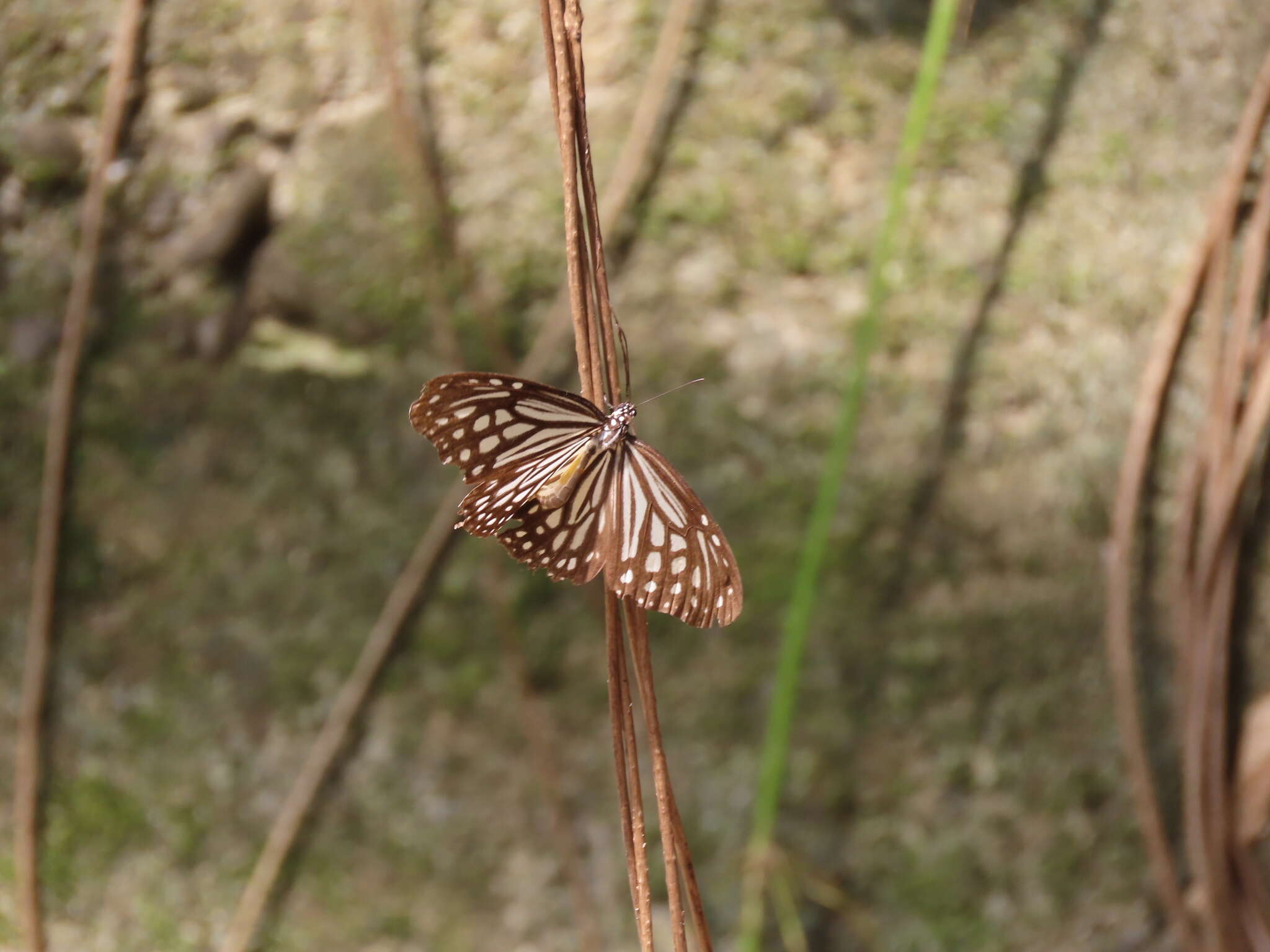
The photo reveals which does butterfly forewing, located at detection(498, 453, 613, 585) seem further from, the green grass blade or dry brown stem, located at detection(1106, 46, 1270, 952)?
dry brown stem, located at detection(1106, 46, 1270, 952)

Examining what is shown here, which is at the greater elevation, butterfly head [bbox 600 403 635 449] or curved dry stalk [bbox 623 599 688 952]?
butterfly head [bbox 600 403 635 449]

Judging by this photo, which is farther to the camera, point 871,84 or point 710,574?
point 871,84

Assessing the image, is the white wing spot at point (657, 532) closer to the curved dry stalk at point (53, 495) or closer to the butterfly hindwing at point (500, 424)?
the butterfly hindwing at point (500, 424)

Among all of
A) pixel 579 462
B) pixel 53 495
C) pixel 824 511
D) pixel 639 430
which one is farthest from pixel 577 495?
pixel 53 495

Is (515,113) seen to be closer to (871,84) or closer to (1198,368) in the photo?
(871,84)

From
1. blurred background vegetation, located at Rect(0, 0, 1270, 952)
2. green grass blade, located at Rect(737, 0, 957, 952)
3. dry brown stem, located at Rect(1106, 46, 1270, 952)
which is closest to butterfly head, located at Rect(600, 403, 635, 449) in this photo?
green grass blade, located at Rect(737, 0, 957, 952)

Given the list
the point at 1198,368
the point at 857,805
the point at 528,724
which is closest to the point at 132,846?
the point at 528,724
